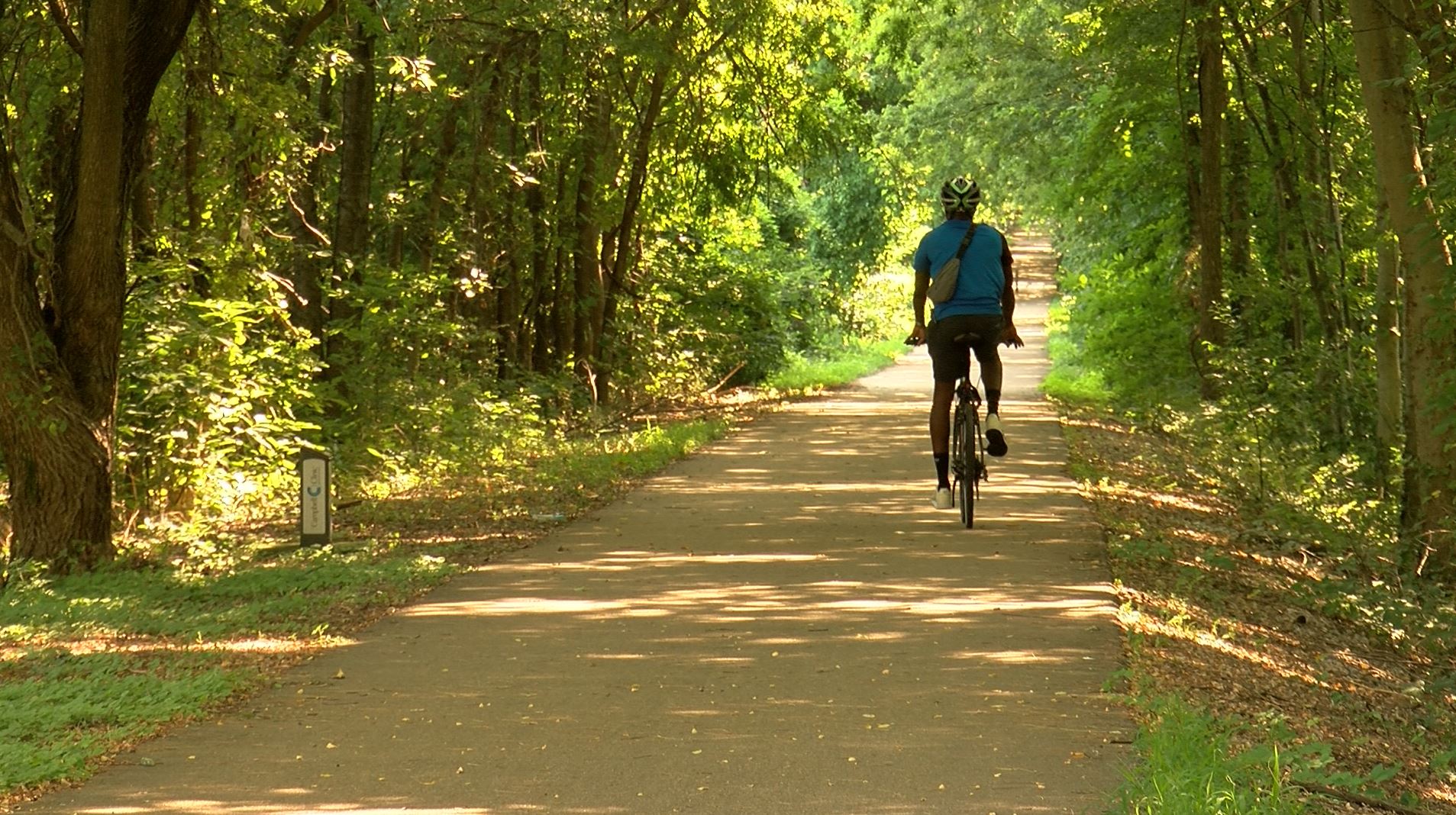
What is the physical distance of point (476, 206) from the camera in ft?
73.3

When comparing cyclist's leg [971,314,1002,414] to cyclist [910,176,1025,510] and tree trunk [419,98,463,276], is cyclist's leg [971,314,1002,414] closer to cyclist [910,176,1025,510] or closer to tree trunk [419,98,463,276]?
cyclist [910,176,1025,510]

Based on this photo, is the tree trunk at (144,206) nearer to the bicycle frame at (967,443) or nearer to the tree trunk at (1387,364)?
the bicycle frame at (967,443)

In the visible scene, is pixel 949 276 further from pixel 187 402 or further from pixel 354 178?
pixel 354 178

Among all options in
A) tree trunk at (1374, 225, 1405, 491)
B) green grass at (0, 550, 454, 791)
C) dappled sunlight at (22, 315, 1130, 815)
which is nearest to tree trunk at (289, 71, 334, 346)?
dappled sunlight at (22, 315, 1130, 815)

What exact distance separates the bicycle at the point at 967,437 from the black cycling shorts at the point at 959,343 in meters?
0.04

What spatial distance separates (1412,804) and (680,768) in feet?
8.97

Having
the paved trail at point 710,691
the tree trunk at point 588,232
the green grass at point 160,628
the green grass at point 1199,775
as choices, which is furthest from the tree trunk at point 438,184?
the green grass at point 1199,775

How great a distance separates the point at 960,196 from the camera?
11445mm

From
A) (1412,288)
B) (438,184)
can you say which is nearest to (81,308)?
(1412,288)

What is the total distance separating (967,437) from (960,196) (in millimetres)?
1645

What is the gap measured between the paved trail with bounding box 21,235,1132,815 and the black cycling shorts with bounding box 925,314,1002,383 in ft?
3.87

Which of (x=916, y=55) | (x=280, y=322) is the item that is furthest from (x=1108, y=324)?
(x=280, y=322)

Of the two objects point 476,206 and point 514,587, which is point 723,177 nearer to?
point 476,206

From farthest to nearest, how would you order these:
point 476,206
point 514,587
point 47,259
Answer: point 476,206, point 47,259, point 514,587
